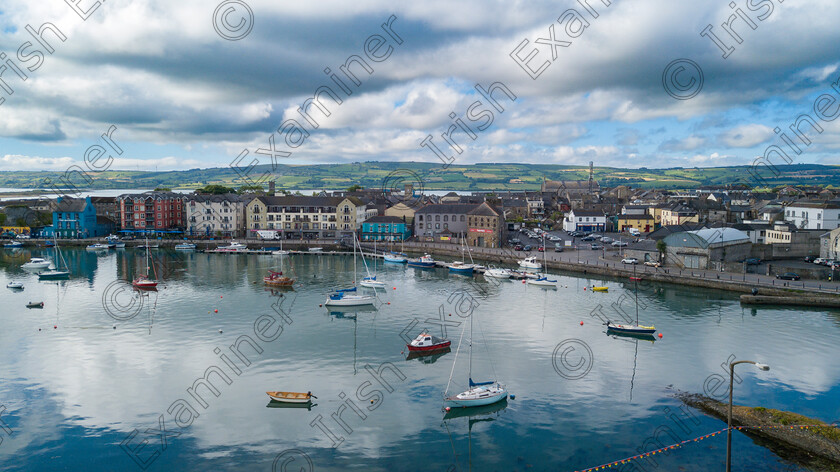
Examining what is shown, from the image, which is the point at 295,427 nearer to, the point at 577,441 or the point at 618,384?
the point at 577,441

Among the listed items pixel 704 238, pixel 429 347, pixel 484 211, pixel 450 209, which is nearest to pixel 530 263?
pixel 484 211

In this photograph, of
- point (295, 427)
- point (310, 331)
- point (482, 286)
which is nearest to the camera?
point (295, 427)

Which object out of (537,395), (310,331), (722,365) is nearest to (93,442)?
(310,331)

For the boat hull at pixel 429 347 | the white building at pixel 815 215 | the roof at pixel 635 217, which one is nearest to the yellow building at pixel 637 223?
the roof at pixel 635 217

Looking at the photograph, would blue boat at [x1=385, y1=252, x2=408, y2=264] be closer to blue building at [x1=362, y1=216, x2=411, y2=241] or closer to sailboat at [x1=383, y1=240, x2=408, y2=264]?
sailboat at [x1=383, y1=240, x2=408, y2=264]

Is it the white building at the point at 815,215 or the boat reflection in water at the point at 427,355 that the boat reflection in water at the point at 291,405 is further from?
the white building at the point at 815,215

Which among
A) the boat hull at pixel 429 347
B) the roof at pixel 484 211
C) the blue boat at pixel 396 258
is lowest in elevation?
the boat hull at pixel 429 347

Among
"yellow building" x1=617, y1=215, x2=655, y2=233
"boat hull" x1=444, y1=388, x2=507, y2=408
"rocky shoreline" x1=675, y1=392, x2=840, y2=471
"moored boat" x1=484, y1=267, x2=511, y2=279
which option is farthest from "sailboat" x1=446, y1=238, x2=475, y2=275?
"yellow building" x1=617, y1=215, x2=655, y2=233
